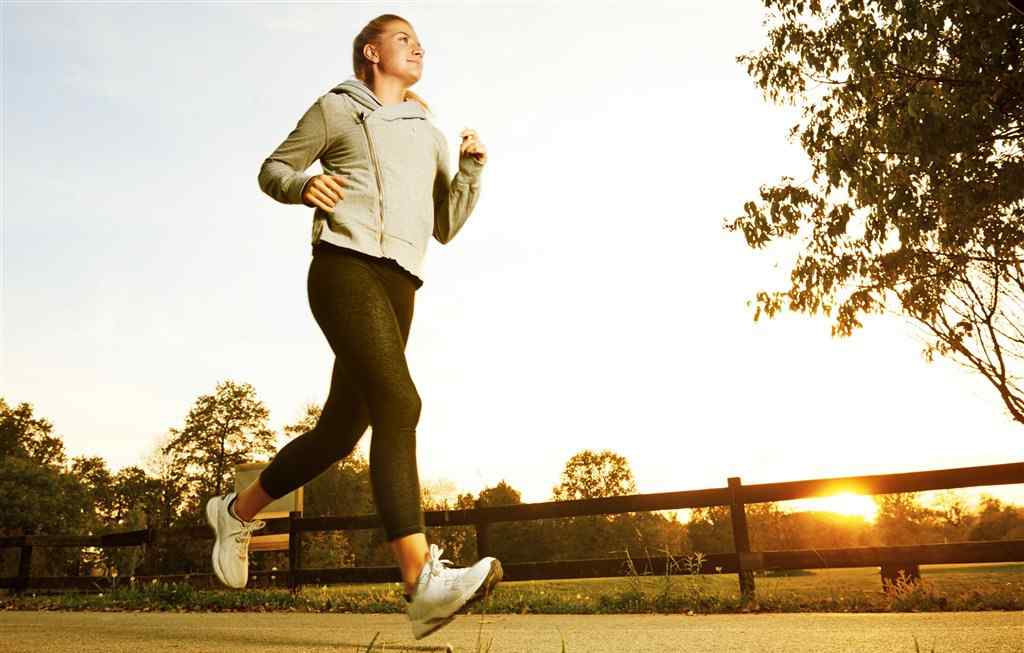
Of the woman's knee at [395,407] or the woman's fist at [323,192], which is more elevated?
the woman's fist at [323,192]

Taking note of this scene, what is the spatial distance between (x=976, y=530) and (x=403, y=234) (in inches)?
689

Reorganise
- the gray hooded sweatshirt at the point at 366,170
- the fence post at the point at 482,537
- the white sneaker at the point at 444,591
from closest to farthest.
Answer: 1. the white sneaker at the point at 444,591
2. the gray hooded sweatshirt at the point at 366,170
3. the fence post at the point at 482,537

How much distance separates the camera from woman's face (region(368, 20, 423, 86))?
2.80 metres

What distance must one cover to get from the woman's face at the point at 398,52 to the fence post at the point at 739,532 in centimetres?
598

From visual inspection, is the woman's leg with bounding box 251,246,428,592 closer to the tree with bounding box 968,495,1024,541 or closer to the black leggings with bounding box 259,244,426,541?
the black leggings with bounding box 259,244,426,541

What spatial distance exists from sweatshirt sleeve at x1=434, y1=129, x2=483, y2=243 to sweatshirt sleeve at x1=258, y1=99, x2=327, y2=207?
18.0 inches

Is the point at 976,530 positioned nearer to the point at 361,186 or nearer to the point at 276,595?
the point at 276,595

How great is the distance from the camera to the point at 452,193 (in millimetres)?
2969

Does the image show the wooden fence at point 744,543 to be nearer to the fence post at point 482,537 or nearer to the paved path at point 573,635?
the fence post at point 482,537

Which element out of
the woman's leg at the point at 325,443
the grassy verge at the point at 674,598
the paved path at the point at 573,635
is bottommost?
the grassy verge at the point at 674,598

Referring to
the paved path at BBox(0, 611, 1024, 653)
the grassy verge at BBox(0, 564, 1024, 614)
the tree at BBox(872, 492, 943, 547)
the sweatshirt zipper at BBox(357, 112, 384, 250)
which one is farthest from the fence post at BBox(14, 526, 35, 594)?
the tree at BBox(872, 492, 943, 547)

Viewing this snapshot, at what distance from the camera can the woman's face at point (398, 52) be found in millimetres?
2803

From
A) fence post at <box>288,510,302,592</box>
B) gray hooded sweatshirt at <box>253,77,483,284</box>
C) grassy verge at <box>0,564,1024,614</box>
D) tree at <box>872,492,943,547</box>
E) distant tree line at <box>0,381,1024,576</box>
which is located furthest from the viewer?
distant tree line at <box>0,381,1024,576</box>

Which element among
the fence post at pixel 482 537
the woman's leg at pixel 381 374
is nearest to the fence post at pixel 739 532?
the fence post at pixel 482 537
